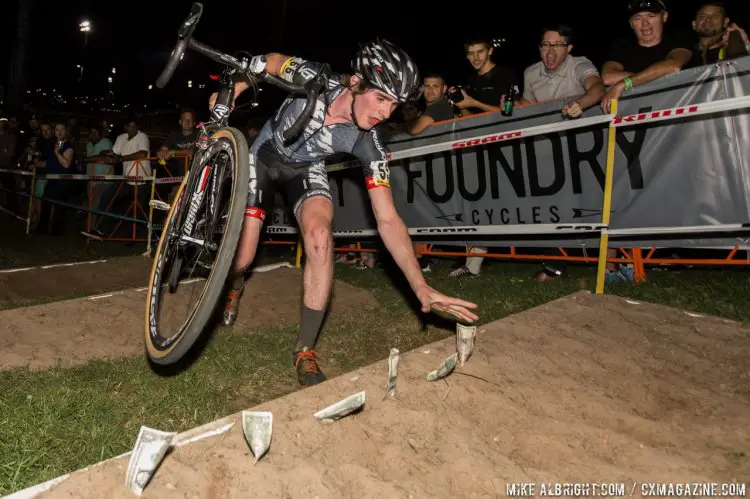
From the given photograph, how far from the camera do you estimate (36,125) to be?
14.8m

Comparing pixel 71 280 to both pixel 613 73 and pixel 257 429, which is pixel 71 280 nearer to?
pixel 257 429

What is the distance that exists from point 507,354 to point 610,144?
258 cm

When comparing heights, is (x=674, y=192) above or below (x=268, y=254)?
above

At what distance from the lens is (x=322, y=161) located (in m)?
4.25

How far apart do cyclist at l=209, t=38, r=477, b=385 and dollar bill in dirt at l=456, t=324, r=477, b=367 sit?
27cm

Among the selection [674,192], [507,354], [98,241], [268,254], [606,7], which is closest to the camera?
[507,354]

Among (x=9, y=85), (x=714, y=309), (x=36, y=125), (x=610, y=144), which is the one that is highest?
(x=9, y=85)

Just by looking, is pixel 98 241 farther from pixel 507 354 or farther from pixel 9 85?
pixel 9 85

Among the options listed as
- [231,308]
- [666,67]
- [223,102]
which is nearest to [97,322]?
[231,308]

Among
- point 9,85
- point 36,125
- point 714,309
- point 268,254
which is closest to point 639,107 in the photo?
point 714,309

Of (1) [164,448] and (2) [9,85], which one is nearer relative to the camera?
(1) [164,448]

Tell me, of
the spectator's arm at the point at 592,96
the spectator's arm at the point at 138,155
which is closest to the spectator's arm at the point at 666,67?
the spectator's arm at the point at 592,96

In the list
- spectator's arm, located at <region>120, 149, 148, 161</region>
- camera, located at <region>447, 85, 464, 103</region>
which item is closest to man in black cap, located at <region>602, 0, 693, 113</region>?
camera, located at <region>447, 85, 464, 103</region>

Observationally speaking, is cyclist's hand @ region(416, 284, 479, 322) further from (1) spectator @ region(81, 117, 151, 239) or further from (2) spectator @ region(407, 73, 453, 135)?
(1) spectator @ region(81, 117, 151, 239)
